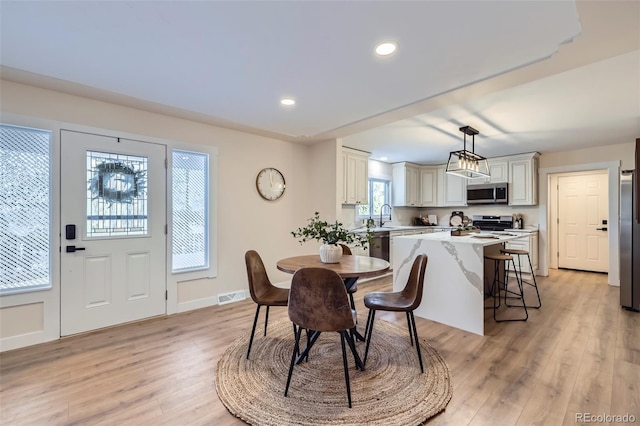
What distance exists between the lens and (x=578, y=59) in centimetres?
205

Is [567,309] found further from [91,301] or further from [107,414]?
[91,301]

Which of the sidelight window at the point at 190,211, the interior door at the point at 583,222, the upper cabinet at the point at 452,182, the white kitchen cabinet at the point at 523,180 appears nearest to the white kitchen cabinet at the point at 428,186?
the upper cabinet at the point at 452,182

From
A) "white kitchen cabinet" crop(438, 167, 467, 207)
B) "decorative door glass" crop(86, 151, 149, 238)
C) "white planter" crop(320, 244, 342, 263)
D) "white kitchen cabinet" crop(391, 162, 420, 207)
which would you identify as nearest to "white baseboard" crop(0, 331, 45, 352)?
"decorative door glass" crop(86, 151, 149, 238)

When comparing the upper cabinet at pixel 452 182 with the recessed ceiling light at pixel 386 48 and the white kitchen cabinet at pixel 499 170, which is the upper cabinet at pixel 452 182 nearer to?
the white kitchen cabinet at pixel 499 170

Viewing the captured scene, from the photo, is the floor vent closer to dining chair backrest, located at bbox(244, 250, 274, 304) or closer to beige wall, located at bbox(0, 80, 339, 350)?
beige wall, located at bbox(0, 80, 339, 350)

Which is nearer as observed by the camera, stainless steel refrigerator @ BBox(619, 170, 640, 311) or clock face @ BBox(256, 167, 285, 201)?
stainless steel refrigerator @ BBox(619, 170, 640, 311)

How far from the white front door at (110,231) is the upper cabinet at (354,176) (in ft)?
9.09

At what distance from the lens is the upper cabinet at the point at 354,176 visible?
4.98 metres

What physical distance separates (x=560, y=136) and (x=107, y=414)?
237 inches

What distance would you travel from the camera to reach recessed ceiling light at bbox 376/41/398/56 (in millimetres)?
1918

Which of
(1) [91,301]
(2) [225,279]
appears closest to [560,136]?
(2) [225,279]

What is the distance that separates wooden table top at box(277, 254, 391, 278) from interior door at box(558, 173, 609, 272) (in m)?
5.72

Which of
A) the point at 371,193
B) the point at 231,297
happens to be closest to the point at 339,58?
the point at 231,297

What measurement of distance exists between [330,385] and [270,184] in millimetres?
2942
